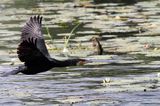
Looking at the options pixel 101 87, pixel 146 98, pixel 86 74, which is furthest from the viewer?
pixel 86 74

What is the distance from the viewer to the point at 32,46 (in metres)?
9.22

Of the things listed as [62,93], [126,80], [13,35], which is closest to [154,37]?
[13,35]

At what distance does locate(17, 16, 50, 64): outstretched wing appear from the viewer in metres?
9.19

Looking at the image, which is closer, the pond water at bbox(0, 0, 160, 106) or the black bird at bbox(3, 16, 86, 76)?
the black bird at bbox(3, 16, 86, 76)

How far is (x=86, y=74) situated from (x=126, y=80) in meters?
1.34

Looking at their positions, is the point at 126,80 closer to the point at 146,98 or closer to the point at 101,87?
the point at 101,87

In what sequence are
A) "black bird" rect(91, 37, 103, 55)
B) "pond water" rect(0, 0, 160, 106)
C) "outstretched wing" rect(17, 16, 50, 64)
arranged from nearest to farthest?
"outstretched wing" rect(17, 16, 50, 64) → "pond water" rect(0, 0, 160, 106) → "black bird" rect(91, 37, 103, 55)

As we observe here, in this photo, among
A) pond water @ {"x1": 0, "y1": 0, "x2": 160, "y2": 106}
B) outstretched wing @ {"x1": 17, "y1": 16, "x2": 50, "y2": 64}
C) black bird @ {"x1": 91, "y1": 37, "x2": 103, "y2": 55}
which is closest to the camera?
outstretched wing @ {"x1": 17, "y1": 16, "x2": 50, "y2": 64}

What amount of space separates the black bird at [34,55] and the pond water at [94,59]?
1.61 feet

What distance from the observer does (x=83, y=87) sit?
36.3ft

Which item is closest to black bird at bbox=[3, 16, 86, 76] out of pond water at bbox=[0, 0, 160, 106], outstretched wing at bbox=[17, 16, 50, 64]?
outstretched wing at bbox=[17, 16, 50, 64]

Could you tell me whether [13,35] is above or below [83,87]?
above

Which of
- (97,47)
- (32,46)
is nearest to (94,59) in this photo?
(97,47)

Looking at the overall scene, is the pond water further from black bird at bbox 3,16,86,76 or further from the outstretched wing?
the outstretched wing
